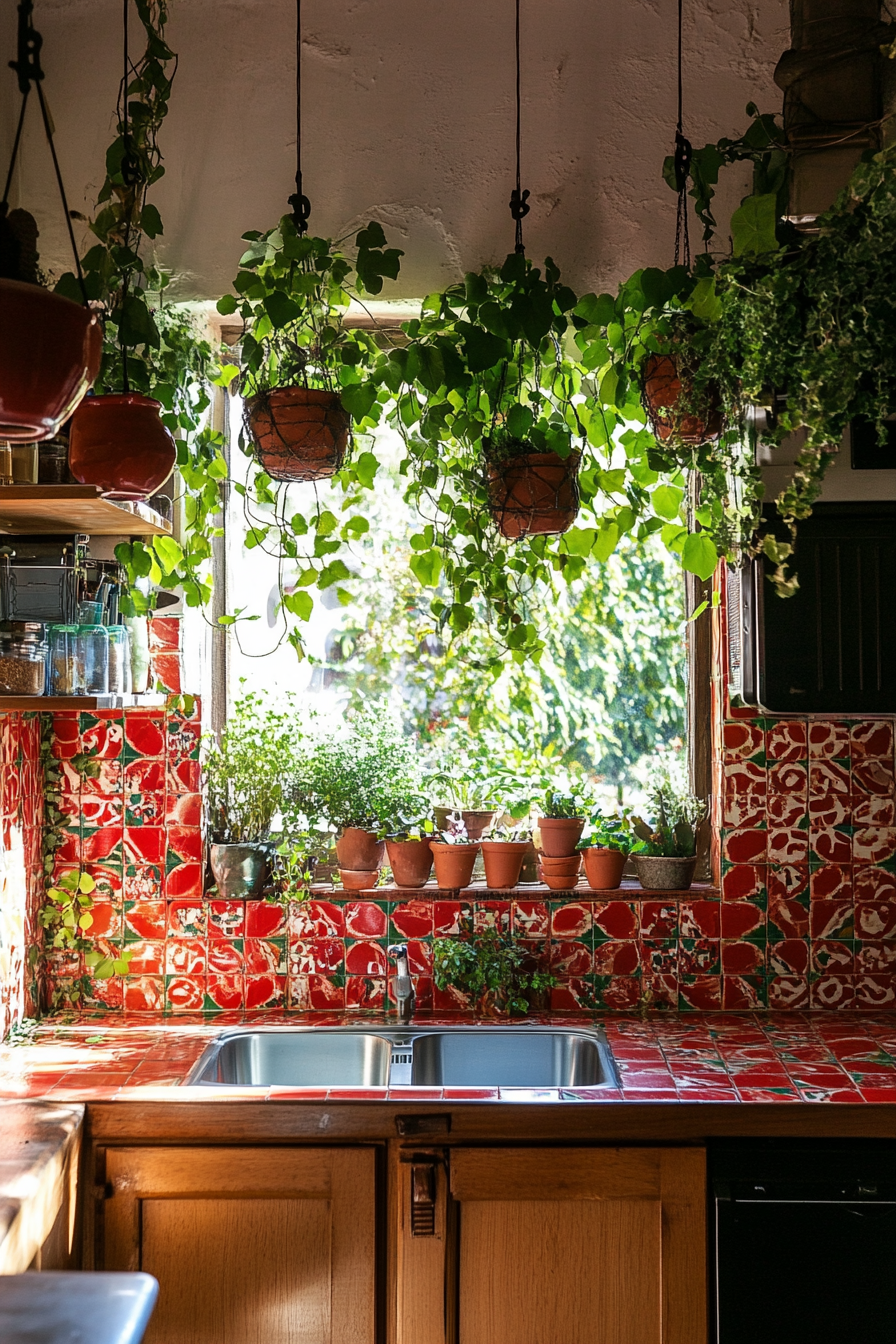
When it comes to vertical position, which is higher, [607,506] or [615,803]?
[607,506]

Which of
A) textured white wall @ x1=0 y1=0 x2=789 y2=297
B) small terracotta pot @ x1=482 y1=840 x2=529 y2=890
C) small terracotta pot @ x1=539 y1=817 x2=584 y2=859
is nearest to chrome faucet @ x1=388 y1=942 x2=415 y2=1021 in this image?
small terracotta pot @ x1=482 y1=840 x2=529 y2=890

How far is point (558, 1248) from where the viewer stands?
2.03 meters

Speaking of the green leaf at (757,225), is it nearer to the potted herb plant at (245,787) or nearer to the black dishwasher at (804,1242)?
the potted herb plant at (245,787)

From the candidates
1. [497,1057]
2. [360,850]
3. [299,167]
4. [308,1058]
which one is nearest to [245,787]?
[360,850]

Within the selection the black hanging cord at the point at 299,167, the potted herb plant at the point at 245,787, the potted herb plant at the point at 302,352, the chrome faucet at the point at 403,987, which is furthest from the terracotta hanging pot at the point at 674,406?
the chrome faucet at the point at 403,987

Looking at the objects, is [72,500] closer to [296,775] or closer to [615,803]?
[296,775]

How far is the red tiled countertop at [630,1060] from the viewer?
2.07 m

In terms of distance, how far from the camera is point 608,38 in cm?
254

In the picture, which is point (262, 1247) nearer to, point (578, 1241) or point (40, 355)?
point (578, 1241)

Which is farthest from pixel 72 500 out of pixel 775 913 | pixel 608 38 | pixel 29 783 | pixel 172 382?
pixel 775 913

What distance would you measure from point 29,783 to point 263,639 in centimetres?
66

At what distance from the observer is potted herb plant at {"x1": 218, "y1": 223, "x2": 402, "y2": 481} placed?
220cm

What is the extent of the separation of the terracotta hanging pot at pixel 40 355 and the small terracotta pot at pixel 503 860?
1671 millimetres

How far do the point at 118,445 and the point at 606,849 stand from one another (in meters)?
1.44
